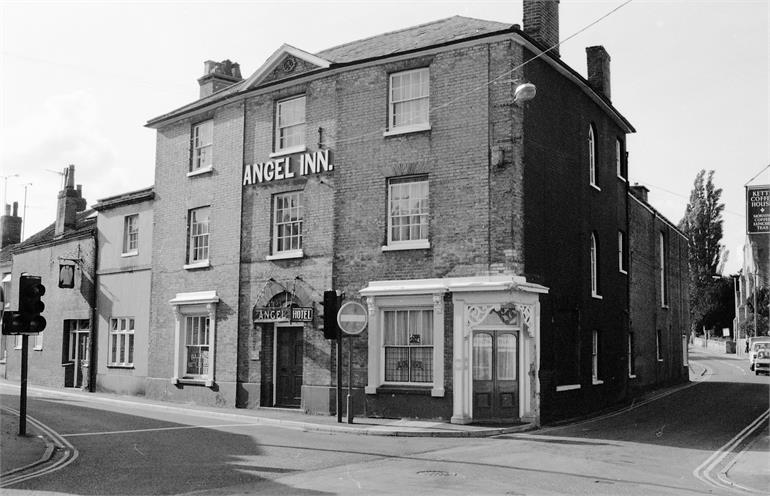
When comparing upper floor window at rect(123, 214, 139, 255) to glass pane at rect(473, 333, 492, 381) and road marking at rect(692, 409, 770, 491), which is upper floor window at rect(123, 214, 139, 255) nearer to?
glass pane at rect(473, 333, 492, 381)

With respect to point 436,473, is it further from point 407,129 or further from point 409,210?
point 407,129

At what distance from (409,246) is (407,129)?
307 centimetres

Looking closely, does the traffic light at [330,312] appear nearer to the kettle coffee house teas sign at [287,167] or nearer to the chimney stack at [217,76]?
the kettle coffee house teas sign at [287,167]

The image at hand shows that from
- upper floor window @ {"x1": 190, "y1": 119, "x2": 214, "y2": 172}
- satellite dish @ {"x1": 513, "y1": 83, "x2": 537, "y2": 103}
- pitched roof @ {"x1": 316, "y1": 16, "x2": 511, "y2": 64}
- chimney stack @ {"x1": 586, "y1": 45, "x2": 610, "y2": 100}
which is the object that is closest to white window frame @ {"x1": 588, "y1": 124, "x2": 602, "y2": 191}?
chimney stack @ {"x1": 586, "y1": 45, "x2": 610, "y2": 100}

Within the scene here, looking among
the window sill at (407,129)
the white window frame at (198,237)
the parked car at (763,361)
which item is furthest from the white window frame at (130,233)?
the parked car at (763,361)

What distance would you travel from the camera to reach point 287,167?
22359 mm

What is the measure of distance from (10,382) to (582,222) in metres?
25.7

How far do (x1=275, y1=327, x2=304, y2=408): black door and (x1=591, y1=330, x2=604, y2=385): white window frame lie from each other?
29.2 feet

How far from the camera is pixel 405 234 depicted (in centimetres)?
2030

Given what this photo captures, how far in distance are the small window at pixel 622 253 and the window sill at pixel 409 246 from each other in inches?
402

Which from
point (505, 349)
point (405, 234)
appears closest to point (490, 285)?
point (505, 349)

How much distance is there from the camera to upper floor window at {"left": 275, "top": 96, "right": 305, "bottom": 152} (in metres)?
22.6

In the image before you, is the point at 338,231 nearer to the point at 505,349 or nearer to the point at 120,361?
the point at 505,349

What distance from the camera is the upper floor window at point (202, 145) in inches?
990
